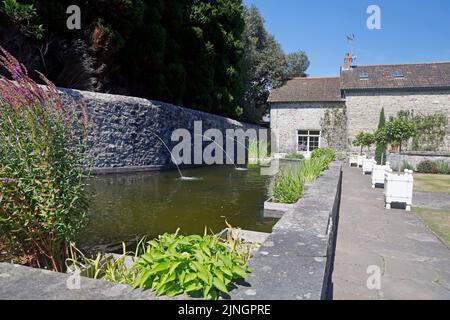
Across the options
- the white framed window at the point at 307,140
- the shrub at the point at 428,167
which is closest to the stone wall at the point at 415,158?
the shrub at the point at 428,167

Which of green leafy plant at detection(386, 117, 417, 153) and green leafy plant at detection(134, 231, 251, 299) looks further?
green leafy plant at detection(386, 117, 417, 153)

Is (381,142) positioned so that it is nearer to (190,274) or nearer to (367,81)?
(367,81)

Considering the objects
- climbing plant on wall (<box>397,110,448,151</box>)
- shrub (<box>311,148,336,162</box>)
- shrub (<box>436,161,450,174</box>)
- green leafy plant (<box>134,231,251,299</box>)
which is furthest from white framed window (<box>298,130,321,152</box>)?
green leafy plant (<box>134,231,251,299</box>)

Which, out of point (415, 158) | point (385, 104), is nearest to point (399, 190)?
point (415, 158)

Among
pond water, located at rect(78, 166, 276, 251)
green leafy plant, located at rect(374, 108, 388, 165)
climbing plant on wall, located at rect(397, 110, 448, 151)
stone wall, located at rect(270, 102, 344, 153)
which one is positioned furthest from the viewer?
stone wall, located at rect(270, 102, 344, 153)

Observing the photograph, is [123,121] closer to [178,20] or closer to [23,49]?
[23,49]

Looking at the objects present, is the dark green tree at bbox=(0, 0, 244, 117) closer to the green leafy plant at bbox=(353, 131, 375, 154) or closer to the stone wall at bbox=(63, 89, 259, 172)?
the stone wall at bbox=(63, 89, 259, 172)

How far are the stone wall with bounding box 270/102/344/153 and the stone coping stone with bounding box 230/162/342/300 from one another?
21.8 meters

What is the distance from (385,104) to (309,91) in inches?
212

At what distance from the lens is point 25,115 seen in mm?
2410

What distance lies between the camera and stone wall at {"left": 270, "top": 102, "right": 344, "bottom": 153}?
2406 cm

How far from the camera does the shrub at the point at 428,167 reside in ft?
51.6

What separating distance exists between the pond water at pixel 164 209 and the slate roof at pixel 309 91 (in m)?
16.8
